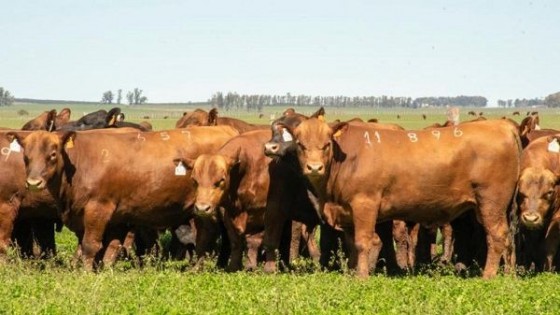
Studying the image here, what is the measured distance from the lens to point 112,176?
13875mm

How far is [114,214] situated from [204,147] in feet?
6.68

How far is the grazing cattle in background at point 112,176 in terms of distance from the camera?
13.2 meters

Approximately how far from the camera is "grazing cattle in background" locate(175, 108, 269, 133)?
1794 centimetres

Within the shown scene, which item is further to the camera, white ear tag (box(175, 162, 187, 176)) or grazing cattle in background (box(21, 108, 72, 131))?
grazing cattle in background (box(21, 108, 72, 131))

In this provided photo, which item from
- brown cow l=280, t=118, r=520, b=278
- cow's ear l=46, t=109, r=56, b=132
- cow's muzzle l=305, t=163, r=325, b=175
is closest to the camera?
cow's muzzle l=305, t=163, r=325, b=175

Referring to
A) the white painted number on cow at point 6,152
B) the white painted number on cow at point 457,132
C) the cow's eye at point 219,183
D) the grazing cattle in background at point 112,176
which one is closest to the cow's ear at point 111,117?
the grazing cattle in background at point 112,176

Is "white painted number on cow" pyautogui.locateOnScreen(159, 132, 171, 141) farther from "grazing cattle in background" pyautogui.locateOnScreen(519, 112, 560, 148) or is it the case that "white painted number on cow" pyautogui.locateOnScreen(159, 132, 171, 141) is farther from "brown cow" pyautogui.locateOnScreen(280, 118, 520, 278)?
"grazing cattle in background" pyautogui.locateOnScreen(519, 112, 560, 148)

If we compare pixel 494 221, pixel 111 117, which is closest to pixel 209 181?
pixel 494 221

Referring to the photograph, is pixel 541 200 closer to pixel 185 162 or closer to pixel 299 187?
pixel 299 187

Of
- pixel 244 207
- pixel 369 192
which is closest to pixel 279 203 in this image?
pixel 244 207

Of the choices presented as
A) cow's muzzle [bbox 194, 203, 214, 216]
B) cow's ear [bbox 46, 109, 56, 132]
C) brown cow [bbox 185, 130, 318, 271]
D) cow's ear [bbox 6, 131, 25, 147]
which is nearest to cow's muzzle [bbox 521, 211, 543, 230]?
brown cow [bbox 185, 130, 318, 271]

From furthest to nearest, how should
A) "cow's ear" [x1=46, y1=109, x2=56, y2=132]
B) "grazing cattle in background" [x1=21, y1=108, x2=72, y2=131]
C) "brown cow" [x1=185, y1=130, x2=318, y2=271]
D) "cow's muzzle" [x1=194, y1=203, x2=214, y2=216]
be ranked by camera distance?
"grazing cattle in background" [x1=21, y1=108, x2=72, y2=131], "cow's ear" [x1=46, y1=109, x2=56, y2=132], "brown cow" [x1=185, y1=130, x2=318, y2=271], "cow's muzzle" [x1=194, y1=203, x2=214, y2=216]

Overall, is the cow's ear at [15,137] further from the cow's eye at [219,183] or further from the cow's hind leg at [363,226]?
the cow's hind leg at [363,226]

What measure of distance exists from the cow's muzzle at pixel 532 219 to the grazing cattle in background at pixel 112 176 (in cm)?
505
